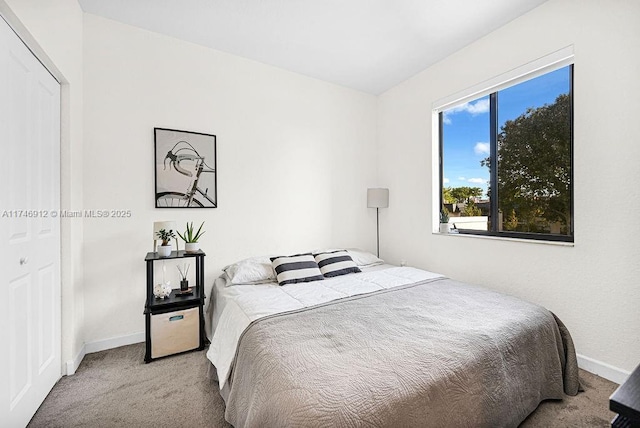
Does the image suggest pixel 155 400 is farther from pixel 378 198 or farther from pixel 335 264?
pixel 378 198

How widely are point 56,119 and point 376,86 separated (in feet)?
10.8

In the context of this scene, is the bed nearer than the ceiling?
Yes

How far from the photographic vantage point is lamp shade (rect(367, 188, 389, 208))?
3725 millimetres

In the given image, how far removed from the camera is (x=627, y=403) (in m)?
0.66

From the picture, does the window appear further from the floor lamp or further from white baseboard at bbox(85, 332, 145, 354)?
white baseboard at bbox(85, 332, 145, 354)

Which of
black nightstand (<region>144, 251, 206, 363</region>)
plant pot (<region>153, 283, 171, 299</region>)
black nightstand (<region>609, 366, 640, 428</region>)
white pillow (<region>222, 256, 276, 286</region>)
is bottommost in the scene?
Answer: black nightstand (<region>144, 251, 206, 363</region>)

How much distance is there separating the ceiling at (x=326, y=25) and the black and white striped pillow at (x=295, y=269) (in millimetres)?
2123

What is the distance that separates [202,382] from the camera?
6.60 feet

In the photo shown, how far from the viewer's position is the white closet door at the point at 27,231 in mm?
1402

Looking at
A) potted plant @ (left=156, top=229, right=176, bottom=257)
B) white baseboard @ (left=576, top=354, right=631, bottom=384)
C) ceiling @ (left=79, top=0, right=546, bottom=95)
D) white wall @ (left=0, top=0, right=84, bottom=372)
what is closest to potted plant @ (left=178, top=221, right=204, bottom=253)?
potted plant @ (left=156, top=229, right=176, bottom=257)

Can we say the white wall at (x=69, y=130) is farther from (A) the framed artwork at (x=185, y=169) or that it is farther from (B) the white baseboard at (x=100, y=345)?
(A) the framed artwork at (x=185, y=169)

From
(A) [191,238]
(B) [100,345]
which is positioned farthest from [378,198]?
(B) [100,345]

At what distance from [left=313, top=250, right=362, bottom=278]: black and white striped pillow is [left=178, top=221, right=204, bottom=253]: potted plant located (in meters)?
1.18

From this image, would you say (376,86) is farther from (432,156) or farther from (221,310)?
(221,310)
